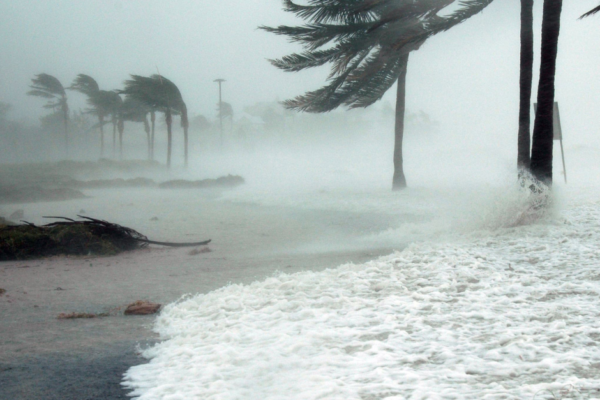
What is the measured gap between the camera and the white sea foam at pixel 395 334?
245 centimetres

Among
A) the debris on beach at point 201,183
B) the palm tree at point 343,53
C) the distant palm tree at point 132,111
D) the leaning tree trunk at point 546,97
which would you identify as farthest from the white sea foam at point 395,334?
the distant palm tree at point 132,111

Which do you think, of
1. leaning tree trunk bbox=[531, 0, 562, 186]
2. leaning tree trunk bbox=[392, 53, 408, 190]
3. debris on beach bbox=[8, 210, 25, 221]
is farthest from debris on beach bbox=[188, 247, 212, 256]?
leaning tree trunk bbox=[392, 53, 408, 190]

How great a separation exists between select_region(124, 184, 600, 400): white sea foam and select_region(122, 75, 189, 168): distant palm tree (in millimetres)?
30279

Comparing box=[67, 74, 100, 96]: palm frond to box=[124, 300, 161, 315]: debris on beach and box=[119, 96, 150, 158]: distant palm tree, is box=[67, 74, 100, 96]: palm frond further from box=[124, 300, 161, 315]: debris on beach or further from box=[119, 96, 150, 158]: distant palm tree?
box=[124, 300, 161, 315]: debris on beach

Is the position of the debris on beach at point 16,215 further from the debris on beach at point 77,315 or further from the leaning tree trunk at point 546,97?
the leaning tree trunk at point 546,97

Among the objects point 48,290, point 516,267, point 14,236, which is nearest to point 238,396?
point 516,267

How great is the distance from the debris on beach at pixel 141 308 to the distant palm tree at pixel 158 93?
30406 millimetres

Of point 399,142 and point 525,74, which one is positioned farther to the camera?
point 399,142

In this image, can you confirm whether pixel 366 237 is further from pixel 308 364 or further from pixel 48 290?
pixel 308 364

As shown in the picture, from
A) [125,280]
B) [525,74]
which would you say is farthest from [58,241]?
[525,74]

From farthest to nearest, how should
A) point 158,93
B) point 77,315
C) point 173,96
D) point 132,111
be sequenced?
point 132,111 → point 173,96 → point 158,93 → point 77,315

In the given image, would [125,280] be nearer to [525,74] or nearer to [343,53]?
[525,74]

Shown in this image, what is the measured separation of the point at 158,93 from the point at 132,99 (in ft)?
29.9

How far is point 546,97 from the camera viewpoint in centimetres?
783
